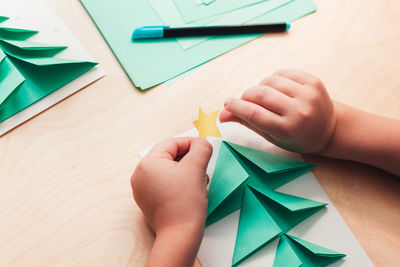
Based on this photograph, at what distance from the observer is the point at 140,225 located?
474 millimetres

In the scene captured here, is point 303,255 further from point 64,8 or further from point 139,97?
point 64,8

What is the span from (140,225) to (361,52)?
0.47 m

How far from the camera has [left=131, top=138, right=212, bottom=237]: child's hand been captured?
1.42 feet

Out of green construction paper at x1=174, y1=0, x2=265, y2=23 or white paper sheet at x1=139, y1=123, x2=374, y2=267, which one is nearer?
white paper sheet at x1=139, y1=123, x2=374, y2=267

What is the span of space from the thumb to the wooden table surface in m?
0.06

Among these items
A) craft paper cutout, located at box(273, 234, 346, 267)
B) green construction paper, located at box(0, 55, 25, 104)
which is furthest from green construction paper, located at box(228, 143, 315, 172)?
green construction paper, located at box(0, 55, 25, 104)

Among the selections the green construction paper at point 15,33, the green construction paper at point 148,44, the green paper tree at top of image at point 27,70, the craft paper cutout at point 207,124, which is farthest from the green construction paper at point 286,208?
the green construction paper at point 15,33

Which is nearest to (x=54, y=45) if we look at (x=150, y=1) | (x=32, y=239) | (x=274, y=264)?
(x=150, y=1)

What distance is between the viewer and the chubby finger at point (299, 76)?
50cm

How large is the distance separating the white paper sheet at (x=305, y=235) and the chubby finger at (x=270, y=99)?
107 mm

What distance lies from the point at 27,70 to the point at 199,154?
1.05 ft

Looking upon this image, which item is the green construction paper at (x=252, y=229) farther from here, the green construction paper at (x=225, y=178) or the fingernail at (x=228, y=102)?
the fingernail at (x=228, y=102)

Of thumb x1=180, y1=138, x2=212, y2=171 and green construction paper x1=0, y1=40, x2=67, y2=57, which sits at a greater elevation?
green construction paper x1=0, y1=40, x2=67, y2=57

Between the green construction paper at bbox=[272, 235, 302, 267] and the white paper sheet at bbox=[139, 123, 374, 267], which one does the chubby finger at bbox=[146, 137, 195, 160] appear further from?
the green construction paper at bbox=[272, 235, 302, 267]
